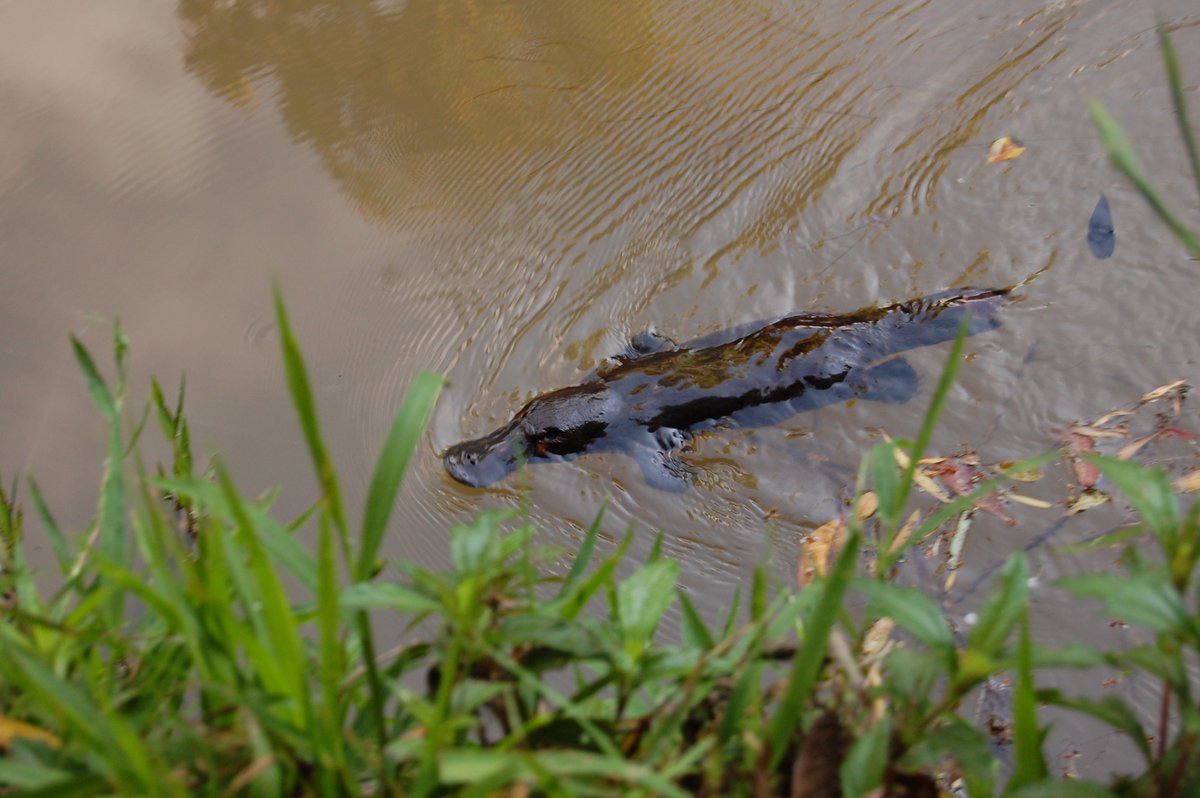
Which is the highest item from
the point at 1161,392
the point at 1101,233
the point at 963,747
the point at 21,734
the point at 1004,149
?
the point at 1004,149

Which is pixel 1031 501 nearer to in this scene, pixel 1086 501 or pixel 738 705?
pixel 1086 501

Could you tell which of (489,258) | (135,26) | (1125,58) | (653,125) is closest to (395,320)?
(489,258)

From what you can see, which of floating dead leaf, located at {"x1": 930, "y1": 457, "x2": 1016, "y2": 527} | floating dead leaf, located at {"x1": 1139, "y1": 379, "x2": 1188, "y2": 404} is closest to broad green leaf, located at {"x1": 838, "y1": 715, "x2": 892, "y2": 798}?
floating dead leaf, located at {"x1": 930, "y1": 457, "x2": 1016, "y2": 527}

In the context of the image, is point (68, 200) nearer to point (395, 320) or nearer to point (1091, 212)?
point (395, 320)

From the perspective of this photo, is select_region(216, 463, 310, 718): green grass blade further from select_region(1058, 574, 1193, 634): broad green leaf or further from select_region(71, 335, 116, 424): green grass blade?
select_region(1058, 574, 1193, 634): broad green leaf

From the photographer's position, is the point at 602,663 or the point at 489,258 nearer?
the point at 602,663

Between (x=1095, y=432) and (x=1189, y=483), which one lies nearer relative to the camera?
(x=1189, y=483)

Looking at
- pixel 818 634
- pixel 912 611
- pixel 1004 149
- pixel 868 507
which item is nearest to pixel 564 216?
Result: pixel 868 507
